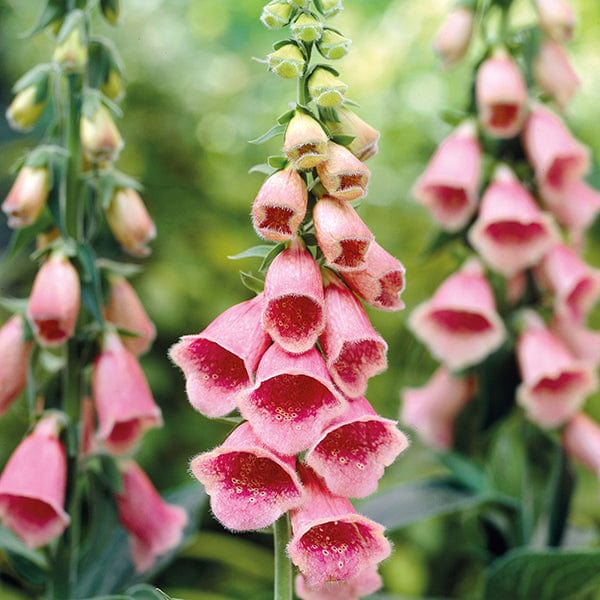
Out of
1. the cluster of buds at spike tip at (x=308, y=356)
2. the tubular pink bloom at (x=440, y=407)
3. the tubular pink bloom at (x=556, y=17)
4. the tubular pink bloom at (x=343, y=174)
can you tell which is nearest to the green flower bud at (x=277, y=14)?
the cluster of buds at spike tip at (x=308, y=356)

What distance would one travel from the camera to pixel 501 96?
4.63ft

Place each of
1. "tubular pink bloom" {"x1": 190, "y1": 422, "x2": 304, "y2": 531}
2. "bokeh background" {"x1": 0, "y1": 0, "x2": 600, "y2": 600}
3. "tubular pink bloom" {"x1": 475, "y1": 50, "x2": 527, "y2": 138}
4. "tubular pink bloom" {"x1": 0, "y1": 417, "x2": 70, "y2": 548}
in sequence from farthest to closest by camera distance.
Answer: "bokeh background" {"x1": 0, "y1": 0, "x2": 600, "y2": 600} → "tubular pink bloom" {"x1": 475, "y1": 50, "x2": 527, "y2": 138} → "tubular pink bloom" {"x1": 0, "y1": 417, "x2": 70, "y2": 548} → "tubular pink bloom" {"x1": 190, "y1": 422, "x2": 304, "y2": 531}

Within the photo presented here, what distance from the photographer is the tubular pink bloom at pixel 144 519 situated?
122 cm

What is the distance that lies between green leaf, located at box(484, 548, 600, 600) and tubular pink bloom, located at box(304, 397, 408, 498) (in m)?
0.55

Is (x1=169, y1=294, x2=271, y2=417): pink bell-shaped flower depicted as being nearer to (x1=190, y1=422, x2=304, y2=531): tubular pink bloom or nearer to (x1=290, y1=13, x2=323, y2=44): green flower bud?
(x1=190, y1=422, x2=304, y2=531): tubular pink bloom

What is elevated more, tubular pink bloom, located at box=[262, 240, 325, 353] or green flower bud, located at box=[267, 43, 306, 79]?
green flower bud, located at box=[267, 43, 306, 79]

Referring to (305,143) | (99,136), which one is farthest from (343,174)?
(99,136)

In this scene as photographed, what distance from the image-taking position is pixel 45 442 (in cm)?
110

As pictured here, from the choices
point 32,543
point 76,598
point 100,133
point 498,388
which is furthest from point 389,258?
point 498,388

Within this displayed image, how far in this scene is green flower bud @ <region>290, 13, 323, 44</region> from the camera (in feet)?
2.40

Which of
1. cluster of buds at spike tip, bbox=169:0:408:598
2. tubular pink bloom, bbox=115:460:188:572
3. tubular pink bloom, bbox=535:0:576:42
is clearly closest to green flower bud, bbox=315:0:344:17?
cluster of buds at spike tip, bbox=169:0:408:598

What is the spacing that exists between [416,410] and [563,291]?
305 mm

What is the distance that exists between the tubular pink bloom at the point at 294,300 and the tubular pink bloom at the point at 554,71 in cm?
86

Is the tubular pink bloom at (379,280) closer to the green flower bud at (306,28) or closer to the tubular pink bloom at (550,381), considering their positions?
the green flower bud at (306,28)
